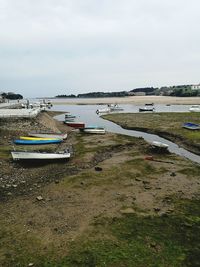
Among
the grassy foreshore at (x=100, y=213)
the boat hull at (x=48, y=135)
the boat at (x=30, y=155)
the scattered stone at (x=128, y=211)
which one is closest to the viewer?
the grassy foreshore at (x=100, y=213)

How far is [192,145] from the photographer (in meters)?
36.4

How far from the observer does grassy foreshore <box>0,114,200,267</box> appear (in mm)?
12430

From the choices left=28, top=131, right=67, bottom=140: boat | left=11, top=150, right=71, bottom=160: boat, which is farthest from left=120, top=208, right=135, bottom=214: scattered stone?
left=28, top=131, right=67, bottom=140: boat

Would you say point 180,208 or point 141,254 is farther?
point 180,208

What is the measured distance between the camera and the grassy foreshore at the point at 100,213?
12.4 m

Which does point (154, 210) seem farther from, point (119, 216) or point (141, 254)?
point (141, 254)

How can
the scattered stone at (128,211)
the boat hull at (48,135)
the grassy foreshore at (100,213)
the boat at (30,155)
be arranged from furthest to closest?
the boat hull at (48,135) → the boat at (30,155) → the scattered stone at (128,211) → the grassy foreshore at (100,213)

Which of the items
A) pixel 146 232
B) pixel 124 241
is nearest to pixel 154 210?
pixel 146 232

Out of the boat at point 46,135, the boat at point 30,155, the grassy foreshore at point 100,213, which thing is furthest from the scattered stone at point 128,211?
the boat at point 46,135

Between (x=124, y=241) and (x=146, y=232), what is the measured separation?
140 cm

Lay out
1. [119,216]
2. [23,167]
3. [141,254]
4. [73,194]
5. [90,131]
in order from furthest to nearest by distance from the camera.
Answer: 1. [90,131]
2. [23,167]
3. [73,194]
4. [119,216]
5. [141,254]

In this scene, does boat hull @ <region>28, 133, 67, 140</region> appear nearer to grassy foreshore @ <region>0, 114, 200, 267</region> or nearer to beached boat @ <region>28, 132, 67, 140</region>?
beached boat @ <region>28, 132, 67, 140</region>

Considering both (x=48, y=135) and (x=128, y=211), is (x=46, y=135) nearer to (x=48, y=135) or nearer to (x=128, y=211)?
(x=48, y=135)

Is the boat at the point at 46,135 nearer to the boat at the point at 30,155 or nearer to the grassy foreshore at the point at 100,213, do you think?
the grassy foreshore at the point at 100,213
